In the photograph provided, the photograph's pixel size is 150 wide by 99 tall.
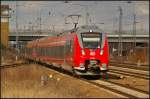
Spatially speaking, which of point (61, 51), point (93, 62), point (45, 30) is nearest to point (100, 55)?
point (93, 62)

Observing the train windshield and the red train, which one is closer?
the red train

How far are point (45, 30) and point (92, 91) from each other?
10194cm

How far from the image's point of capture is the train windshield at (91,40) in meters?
29.1

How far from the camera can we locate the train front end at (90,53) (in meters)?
28.6

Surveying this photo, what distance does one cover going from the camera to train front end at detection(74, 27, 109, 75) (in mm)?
28562

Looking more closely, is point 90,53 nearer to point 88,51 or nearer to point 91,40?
point 88,51

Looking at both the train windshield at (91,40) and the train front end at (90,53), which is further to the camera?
the train windshield at (91,40)

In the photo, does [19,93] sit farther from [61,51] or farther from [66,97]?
[61,51]

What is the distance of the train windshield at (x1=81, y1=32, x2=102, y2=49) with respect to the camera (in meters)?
29.1

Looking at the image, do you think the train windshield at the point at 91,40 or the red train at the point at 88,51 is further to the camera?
the train windshield at the point at 91,40

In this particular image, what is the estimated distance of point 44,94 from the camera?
57.4 feet

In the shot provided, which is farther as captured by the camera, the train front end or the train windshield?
the train windshield

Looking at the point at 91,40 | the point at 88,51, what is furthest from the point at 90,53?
the point at 91,40

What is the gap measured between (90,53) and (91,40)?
905 millimetres
